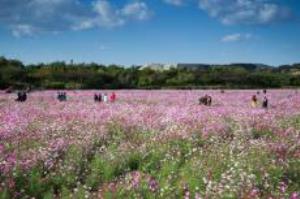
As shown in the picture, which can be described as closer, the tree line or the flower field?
the flower field

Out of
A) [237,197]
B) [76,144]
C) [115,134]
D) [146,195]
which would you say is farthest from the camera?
[115,134]

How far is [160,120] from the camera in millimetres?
19578

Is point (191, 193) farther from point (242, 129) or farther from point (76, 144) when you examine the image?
point (242, 129)

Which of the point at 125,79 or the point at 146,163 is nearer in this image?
the point at 146,163

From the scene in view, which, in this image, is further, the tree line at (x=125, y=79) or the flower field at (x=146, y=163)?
the tree line at (x=125, y=79)

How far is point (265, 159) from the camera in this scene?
11.0 meters

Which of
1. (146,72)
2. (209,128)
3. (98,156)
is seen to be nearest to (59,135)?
(98,156)

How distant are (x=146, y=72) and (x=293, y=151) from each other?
103m

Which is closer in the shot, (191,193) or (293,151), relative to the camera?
(191,193)

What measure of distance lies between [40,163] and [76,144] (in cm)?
205

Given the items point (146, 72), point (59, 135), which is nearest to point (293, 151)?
point (59, 135)

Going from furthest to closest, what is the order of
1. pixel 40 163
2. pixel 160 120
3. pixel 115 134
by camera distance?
pixel 160 120 → pixel 115 134 → pixel 40 163

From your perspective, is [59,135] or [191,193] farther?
[59,135]

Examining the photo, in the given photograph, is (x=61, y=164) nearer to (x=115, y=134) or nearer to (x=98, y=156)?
(x=98, y=156)
